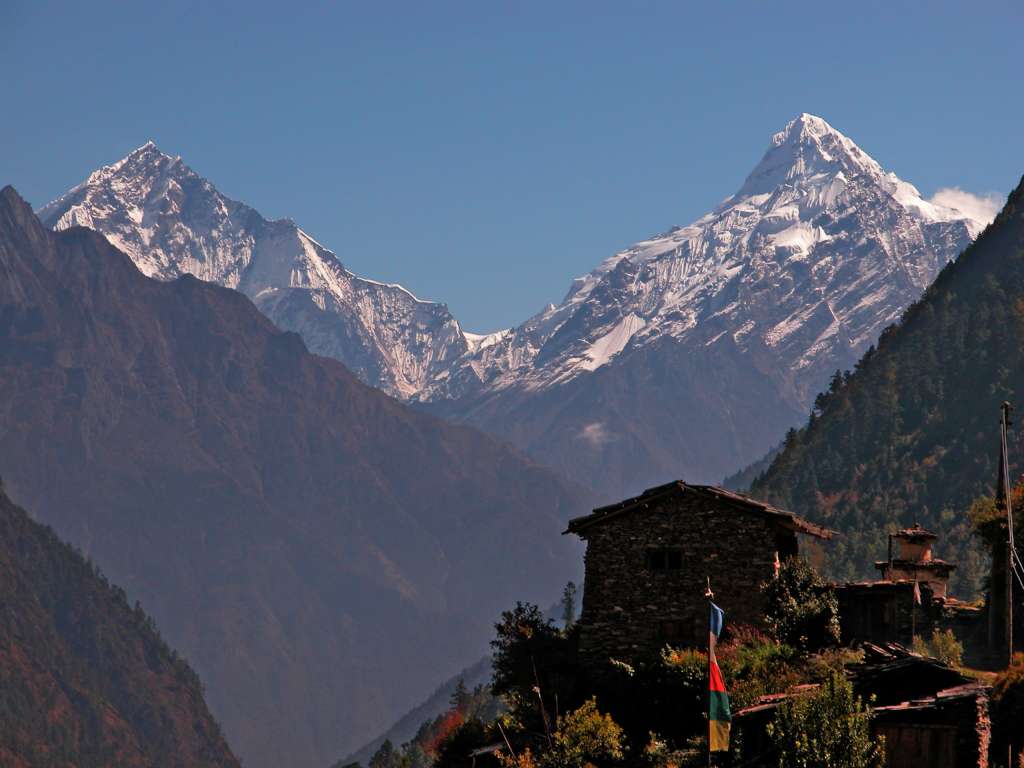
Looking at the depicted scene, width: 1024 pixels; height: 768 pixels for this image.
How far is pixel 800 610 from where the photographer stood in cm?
6300

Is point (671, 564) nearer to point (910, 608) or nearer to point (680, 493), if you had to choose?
point (680, 493)

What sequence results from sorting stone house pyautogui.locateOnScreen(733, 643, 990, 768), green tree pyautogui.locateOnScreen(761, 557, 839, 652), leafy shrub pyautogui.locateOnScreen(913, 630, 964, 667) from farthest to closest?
leafy shrub pyautogui.locateOnScreen(913, 630, 964, 667)
green tree pyautogui.locateOnScreen(761, 557, 839, 652)
stone house pyautogui.locateOnScreen(733, 643, 990, 768)

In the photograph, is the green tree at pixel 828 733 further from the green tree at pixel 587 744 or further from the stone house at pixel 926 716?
the green tree at pixel 587 744

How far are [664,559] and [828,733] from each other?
19.1 meters

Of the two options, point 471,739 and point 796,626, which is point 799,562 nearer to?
point 796,626

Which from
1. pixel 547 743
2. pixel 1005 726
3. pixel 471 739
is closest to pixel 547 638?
pixel 471 739

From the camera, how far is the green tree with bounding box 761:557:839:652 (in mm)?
62562

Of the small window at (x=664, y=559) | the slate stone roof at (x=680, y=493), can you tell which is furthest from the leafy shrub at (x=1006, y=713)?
the small window at (x=664, y=559)

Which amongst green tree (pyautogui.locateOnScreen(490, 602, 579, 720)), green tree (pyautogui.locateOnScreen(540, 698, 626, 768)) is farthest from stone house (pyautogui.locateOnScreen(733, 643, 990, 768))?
green tree (pyautogui.locateOnScreen(490, 602, 579, 720))

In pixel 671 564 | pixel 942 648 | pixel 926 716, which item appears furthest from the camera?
pixel 942 648

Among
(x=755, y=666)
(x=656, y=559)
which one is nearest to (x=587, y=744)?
(x=755, y=666)

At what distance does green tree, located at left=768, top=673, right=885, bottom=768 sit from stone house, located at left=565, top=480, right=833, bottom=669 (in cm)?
1576

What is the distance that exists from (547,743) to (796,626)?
9.57 metres

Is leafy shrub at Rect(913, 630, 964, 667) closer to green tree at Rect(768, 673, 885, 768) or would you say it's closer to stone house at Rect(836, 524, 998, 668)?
stone house at Rect(836, 524, 998, 668)
